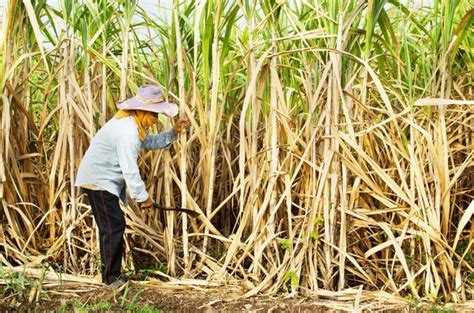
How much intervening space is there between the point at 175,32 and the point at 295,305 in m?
1.75

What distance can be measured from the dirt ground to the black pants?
0.43 ft

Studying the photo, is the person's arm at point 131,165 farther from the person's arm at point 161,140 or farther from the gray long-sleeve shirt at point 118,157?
the person's arm at point 161,140

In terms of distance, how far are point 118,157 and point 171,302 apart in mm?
879

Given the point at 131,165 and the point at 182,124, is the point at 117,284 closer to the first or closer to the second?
the point at 131,165

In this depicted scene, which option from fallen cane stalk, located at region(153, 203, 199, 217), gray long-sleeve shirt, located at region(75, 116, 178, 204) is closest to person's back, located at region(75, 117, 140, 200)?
gray long-sleeve shirt, located at region(75, 116, 178, 204)

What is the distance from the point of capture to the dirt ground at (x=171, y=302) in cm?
443

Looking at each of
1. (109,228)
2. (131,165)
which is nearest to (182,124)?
(131,165)

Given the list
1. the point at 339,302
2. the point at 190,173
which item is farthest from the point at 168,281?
the point at 339,302

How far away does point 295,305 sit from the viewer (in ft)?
14.8

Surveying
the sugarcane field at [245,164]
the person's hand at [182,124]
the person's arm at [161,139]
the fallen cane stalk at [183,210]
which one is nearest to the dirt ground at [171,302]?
the sugarcane field at [245,164]

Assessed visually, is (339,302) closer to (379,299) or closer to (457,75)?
(379,299)

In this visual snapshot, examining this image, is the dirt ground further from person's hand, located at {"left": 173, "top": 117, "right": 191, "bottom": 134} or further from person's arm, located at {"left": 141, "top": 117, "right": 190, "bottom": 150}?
person's hand, located at {"left": 173, "top": 117, "right": 191, "bottom": 134}

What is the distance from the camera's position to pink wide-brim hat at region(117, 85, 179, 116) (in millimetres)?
4723

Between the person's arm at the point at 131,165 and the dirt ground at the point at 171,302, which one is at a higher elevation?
the person's arm at the point at 131,165
